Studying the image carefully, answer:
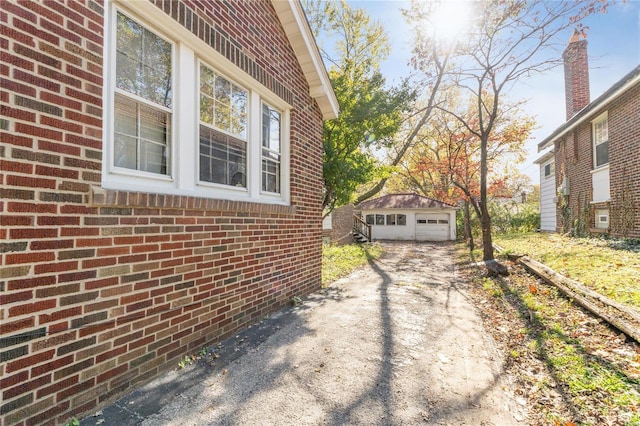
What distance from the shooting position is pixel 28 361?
1952mm

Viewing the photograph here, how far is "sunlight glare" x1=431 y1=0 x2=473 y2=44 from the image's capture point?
930cm

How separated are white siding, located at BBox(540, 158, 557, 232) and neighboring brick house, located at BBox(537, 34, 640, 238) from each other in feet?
2.06

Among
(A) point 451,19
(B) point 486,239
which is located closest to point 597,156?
(B) point 486,239

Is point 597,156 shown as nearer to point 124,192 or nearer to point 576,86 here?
point 576,86

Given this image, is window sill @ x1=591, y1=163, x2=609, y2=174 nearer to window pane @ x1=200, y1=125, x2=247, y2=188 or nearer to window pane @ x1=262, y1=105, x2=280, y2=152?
window pane @ x1=262, y1=105, x2=280, y2=152

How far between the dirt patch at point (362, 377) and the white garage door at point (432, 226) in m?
18.1

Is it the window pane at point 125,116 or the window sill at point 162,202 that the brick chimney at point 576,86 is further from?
the window pane at point 125,116

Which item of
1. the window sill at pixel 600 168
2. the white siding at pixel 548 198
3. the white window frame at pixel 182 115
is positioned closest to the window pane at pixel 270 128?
the white window frame at pixel 182 115

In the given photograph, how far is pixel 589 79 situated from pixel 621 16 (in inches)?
270

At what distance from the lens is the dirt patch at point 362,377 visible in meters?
2.37

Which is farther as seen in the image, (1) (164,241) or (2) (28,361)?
(1) (164,241)

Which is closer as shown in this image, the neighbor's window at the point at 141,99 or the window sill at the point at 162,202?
→ the window sill at the point at 162,202

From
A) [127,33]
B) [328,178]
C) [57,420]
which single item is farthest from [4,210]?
[328,178]

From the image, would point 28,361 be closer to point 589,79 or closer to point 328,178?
point 328,178
